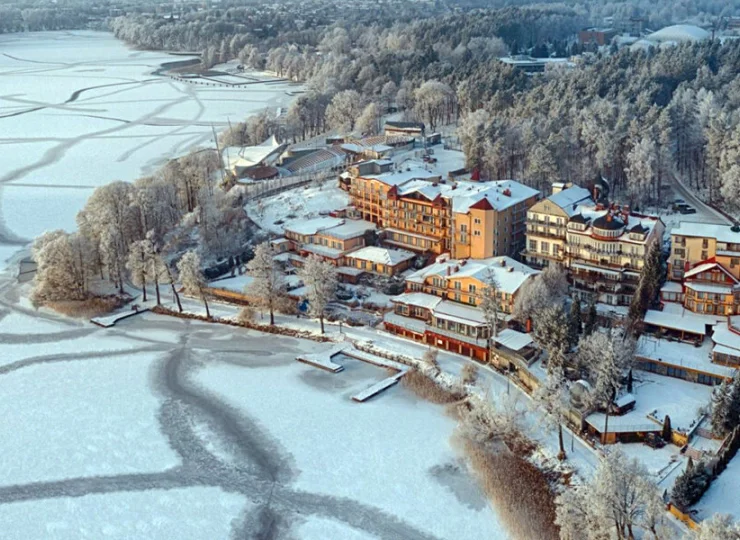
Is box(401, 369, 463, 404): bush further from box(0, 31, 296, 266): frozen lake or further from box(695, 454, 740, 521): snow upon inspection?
box(0, 31, 296, 266): frozen lake

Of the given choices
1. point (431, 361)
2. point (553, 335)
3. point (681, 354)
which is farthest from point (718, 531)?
point (431, 361)

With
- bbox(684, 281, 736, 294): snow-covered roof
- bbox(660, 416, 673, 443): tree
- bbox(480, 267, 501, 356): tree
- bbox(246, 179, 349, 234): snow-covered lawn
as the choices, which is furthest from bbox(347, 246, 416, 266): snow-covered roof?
bbox(660, 416, 673, 443): tree

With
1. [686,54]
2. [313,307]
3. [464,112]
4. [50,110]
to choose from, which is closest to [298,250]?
[313,307]

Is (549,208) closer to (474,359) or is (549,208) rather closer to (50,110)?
(474,359)

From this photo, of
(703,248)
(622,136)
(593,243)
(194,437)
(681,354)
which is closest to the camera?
(194,437)

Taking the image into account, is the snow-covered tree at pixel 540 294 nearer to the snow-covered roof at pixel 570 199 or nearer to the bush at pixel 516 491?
the snow-covered roof at pixel 570 199

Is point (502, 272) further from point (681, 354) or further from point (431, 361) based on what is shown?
point (681, 354)

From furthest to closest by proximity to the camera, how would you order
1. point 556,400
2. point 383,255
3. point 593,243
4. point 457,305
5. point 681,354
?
point 383,255 → point 593,243 → point 457,305 → point 681,354 → point 556,400
